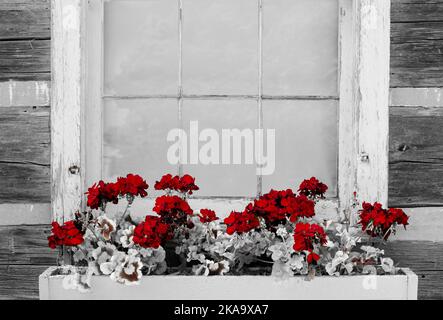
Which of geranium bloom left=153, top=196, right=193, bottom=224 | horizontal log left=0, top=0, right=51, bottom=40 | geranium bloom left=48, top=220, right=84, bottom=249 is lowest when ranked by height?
geranium bloom left=48, top=220, right=84, bottom=249

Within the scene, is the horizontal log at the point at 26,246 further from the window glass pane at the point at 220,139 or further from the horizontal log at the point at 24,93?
the window glass pane at the point at 220,139

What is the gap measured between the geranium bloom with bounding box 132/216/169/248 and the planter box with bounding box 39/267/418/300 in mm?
170

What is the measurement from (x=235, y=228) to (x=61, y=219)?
0.85m

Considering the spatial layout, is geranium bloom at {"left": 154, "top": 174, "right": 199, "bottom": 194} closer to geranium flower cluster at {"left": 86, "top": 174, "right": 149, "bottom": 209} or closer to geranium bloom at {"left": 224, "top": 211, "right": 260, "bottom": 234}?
geranium flower cluster at {"left": 86, "top": 174, "right": 149, "bottom": 209}

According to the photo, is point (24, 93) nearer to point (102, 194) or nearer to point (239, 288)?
point (102, 194)

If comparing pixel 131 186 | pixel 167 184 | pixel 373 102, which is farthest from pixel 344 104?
pixel 131 186

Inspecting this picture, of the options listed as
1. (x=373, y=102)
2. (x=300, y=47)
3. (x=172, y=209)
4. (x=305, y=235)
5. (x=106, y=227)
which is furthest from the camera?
(x=300, y=47)

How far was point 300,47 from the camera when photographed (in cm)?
301

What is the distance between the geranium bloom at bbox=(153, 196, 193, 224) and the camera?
2.53 meters

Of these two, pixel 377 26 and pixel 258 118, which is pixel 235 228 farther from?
pixel 377 26

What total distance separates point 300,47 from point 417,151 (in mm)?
696

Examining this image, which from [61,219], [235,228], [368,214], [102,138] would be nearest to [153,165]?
[102,138]

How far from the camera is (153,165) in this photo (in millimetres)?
3039

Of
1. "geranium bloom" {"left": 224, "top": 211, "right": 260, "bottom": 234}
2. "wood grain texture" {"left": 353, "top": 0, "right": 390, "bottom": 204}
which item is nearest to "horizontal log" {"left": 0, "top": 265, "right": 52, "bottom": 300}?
"geranium bloom" {"left": 224, "top": 211, "right": 260, "bottom": 234}
